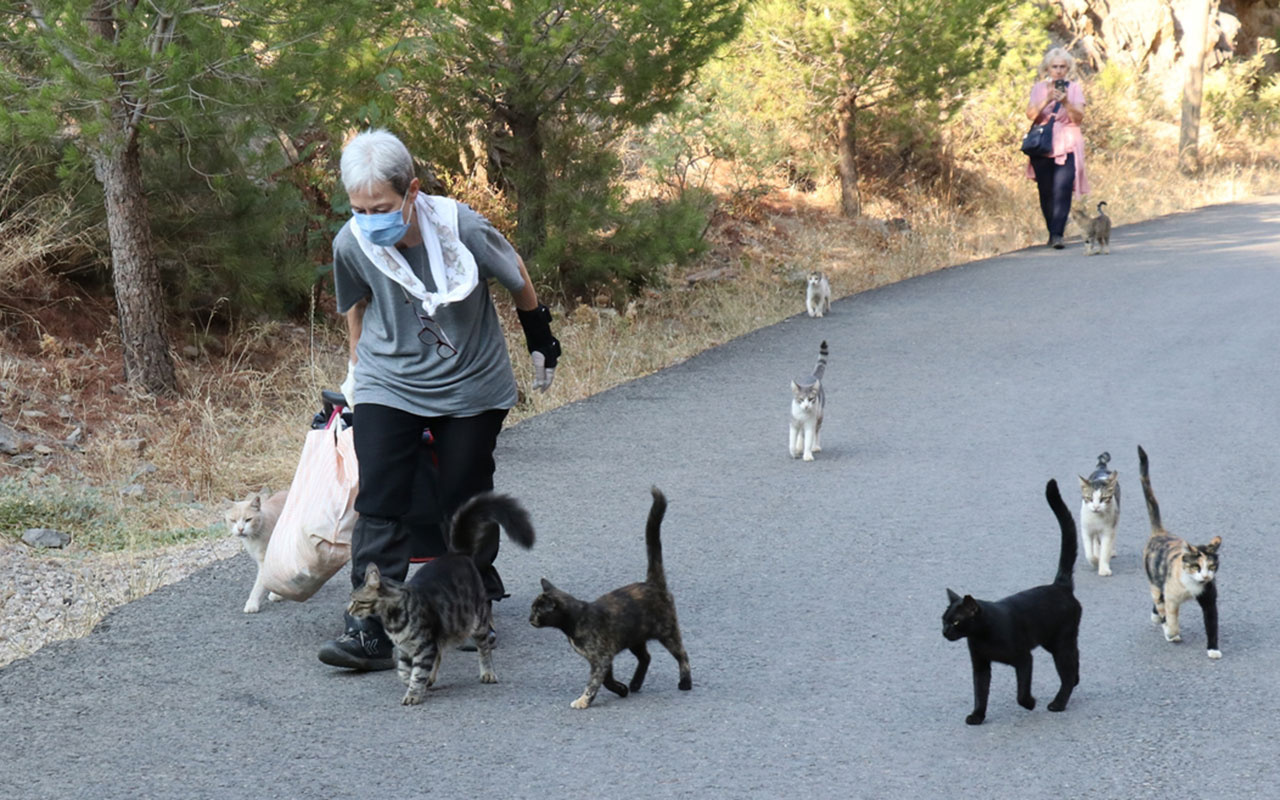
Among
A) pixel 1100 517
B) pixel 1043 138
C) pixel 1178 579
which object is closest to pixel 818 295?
pixel 1043 138

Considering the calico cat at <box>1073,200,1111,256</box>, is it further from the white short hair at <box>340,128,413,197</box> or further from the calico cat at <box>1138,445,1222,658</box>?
the white short hair at <box>340,128,413,197</box>

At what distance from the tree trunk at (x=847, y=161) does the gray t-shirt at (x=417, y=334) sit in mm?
13969

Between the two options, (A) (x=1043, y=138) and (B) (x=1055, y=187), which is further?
(B) (x=1055, y=187)

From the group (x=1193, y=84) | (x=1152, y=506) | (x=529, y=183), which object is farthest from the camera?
(x=1193, y=84)

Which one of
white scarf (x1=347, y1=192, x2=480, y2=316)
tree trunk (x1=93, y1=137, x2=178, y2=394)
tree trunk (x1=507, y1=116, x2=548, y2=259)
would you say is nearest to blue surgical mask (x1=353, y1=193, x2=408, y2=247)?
white scarf (x1=347, y1=192, x2=480, y2=316)

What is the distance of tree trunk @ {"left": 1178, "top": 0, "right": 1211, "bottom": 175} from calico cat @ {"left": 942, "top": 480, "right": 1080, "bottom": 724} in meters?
23.6

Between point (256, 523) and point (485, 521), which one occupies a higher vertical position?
point (485, 521)

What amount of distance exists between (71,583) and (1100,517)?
186 inches

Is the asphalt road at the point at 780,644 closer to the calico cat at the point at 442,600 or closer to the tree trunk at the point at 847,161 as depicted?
the calico cat at the point at 442,600

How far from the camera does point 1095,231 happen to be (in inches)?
635

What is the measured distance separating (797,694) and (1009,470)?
345cm

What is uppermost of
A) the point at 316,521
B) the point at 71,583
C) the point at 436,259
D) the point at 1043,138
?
the point at 1043,138

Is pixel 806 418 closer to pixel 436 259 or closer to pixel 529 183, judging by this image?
pixel 436 259

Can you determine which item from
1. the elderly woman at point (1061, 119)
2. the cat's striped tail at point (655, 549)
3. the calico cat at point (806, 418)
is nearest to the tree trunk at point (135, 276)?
the calico cat at point (806, 418)
